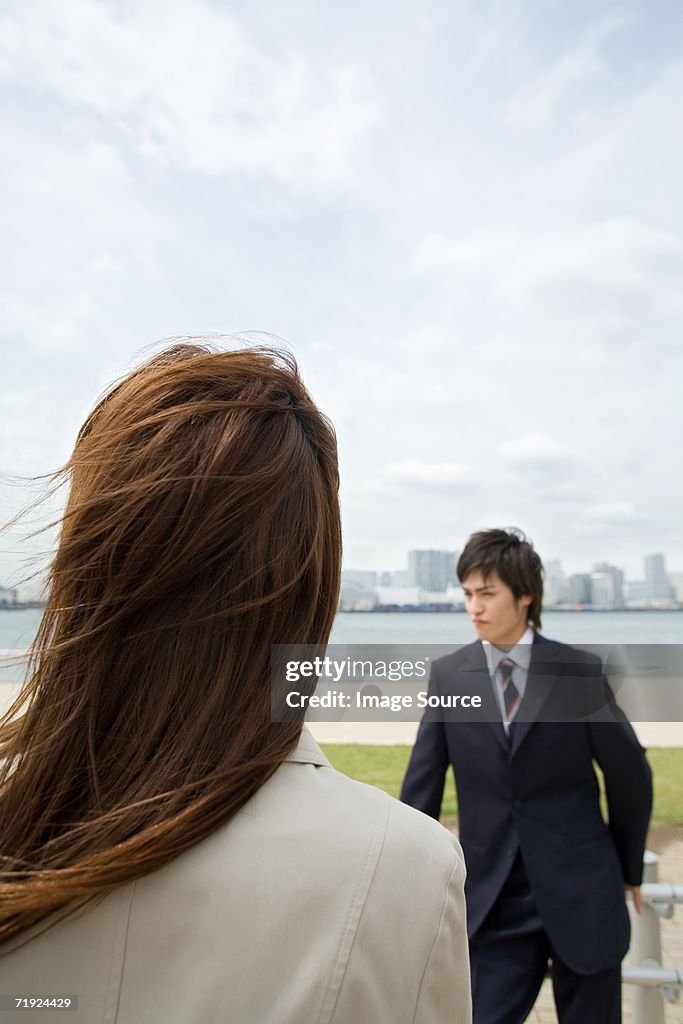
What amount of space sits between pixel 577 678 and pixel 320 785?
1558 millimetres

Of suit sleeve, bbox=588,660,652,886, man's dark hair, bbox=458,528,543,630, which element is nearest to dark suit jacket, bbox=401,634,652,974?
suit sleeve, bbox=588,660,652,886

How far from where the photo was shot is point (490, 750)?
2082 millimetres

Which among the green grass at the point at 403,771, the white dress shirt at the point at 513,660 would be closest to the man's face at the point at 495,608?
the white dress shirt at the point at 513,660

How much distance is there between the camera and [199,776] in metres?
0.62

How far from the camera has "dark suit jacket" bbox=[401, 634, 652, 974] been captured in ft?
6.36

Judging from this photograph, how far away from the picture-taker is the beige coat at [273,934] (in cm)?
56

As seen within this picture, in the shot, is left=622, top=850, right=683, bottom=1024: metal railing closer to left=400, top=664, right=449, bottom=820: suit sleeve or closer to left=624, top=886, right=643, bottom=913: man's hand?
left=624, top=886, right=643, bottom=913: man's hand

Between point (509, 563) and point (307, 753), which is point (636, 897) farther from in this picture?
point (307, 753)

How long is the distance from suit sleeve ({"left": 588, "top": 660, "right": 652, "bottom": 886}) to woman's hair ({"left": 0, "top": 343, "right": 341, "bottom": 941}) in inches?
61.1

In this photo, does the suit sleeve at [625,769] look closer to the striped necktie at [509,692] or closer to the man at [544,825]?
the man at [544,825]

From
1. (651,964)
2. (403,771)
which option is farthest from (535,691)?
(403,771)

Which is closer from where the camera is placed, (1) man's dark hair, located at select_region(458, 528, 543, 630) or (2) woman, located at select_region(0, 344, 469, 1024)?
(2) woman, located at select_region(0, 344, 469, 1024)

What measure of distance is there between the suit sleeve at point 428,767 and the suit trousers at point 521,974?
0.91 feet

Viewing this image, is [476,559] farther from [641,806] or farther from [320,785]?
[320,785]
